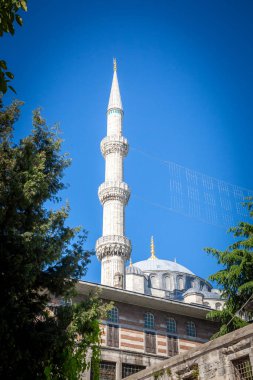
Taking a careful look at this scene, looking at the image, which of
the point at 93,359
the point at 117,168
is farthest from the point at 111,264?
the point at 93,359

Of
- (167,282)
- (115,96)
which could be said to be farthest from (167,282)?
(115,96)

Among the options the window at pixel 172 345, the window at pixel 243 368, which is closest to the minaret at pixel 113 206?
the window at pixel 172 345

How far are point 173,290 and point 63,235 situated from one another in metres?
41.2

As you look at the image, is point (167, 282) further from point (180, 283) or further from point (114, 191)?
point (114, 191)

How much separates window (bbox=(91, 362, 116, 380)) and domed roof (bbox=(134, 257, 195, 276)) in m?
34.5

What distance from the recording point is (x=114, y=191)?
37719mm

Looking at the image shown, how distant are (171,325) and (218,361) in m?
11.7

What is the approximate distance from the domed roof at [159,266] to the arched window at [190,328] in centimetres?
3155

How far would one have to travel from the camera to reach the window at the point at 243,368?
9.90 meters

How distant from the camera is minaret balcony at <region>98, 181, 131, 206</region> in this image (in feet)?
124

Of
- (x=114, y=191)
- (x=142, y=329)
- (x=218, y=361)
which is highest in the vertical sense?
(x=114, y=191)

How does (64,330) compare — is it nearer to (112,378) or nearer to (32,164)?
(32,164)

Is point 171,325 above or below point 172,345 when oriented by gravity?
above

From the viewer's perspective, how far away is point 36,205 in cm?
1164
